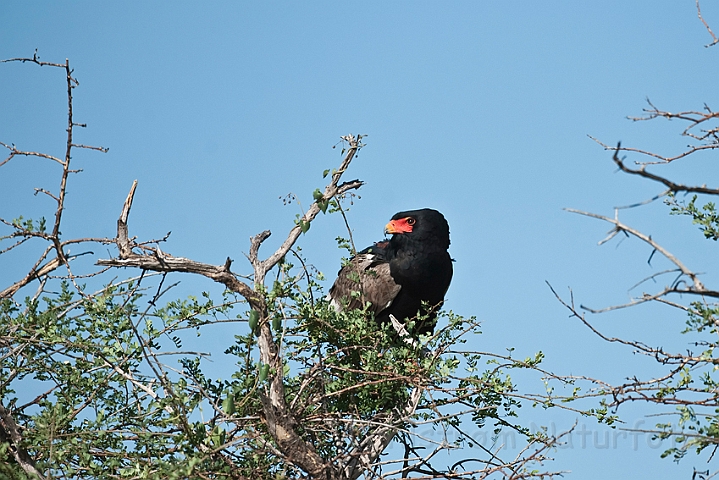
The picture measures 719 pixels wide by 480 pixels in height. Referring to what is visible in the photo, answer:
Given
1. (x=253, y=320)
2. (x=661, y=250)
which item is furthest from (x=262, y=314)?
A: (x=661, y=250)

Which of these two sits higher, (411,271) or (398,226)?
(398,226)

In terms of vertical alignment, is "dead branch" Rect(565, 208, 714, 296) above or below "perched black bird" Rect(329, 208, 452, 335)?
below

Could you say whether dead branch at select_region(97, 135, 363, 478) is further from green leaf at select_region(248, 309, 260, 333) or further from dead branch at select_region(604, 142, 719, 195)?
dead branch at select_region(604, 142, 719, 195)

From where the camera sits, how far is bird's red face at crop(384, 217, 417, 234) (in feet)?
20.4

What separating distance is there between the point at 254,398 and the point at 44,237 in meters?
1.37

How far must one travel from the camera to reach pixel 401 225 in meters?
6.22

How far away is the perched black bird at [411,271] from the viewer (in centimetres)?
606

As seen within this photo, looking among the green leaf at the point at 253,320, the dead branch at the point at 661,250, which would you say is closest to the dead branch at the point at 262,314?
the green leaf at the point at 253,320

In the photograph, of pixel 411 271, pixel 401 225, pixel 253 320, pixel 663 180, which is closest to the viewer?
pixel 663 180

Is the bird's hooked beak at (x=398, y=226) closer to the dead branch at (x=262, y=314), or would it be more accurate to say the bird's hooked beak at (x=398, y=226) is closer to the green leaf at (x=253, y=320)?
the dead branch at (x=262, y=314)

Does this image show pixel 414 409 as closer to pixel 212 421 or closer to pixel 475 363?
pixel 475 363

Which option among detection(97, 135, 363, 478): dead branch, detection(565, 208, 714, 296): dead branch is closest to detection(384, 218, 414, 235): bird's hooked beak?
detection(97, 135, 363, 478): dead branch

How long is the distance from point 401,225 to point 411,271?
1.33 feet

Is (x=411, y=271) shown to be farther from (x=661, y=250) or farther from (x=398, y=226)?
(x=661, y=250)
